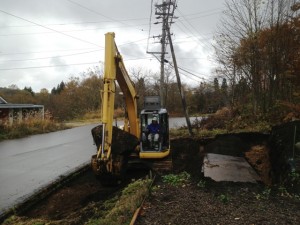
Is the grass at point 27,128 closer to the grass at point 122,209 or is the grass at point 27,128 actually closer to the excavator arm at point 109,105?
the excavator arm at point 109,105

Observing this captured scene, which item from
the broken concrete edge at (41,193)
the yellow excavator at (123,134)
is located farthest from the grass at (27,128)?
the yellow excavator at (123,134)

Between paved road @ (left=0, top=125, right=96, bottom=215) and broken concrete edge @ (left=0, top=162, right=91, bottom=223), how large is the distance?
0.18m

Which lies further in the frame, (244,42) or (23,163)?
(244,42)

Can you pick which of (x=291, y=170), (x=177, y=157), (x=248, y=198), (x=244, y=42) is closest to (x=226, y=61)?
(x=244, y=42)

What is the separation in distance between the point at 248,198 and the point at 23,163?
38.2 ft

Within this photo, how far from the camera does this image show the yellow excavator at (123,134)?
35.2 feet

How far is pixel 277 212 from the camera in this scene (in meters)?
7.22

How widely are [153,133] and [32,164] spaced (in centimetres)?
628

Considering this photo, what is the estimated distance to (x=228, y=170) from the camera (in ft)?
37.2

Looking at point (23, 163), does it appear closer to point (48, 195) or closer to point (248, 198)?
A: point (48, 195)

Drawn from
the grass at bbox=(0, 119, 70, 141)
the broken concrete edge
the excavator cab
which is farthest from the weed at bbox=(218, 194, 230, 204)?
the grass at bbox=(0, 119, 70, 141)

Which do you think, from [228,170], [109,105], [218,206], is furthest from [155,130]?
[218,206]

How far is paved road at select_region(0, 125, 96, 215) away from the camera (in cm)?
1159

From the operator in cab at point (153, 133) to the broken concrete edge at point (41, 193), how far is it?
2985mm
